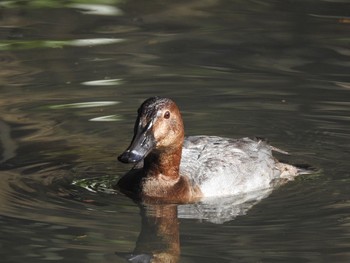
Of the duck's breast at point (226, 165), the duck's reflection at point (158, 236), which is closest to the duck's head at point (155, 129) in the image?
the duck's breast at point (226, 165)

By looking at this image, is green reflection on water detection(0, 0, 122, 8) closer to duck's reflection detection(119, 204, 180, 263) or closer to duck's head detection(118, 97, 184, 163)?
duck's head detection(118, 97, 184, 163)

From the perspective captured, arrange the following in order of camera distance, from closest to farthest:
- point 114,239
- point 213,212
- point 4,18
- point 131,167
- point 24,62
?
point 114,239 < point 213,212 < point 131,167 < point 24,62 < point 4,18

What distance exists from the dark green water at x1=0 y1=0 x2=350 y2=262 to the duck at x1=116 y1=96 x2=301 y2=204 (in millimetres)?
291

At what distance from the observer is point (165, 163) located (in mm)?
10469

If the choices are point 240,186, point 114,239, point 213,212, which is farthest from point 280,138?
point 114,239

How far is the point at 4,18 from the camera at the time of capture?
643 inches

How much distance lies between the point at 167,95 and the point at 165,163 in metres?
2.87

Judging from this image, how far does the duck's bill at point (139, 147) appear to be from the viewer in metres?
9.79

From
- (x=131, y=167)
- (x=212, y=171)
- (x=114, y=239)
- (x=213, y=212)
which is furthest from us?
(x=131, y=167)

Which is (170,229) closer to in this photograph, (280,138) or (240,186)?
(240,186)

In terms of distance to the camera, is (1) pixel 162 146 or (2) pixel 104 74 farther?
(2) pixel 104 74

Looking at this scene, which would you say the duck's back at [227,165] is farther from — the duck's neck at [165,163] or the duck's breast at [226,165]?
the duck's neck at [165,163]

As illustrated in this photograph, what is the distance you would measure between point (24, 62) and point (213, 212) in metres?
5.21

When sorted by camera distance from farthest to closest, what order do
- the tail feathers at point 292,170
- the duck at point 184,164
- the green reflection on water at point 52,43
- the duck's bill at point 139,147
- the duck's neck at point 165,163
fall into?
the green reflection on water at point 52,43
the tail feathers at point 292,170
the duck's neck at point 165,163
the duck at point 184,164
the duck's bill at point 139,147
